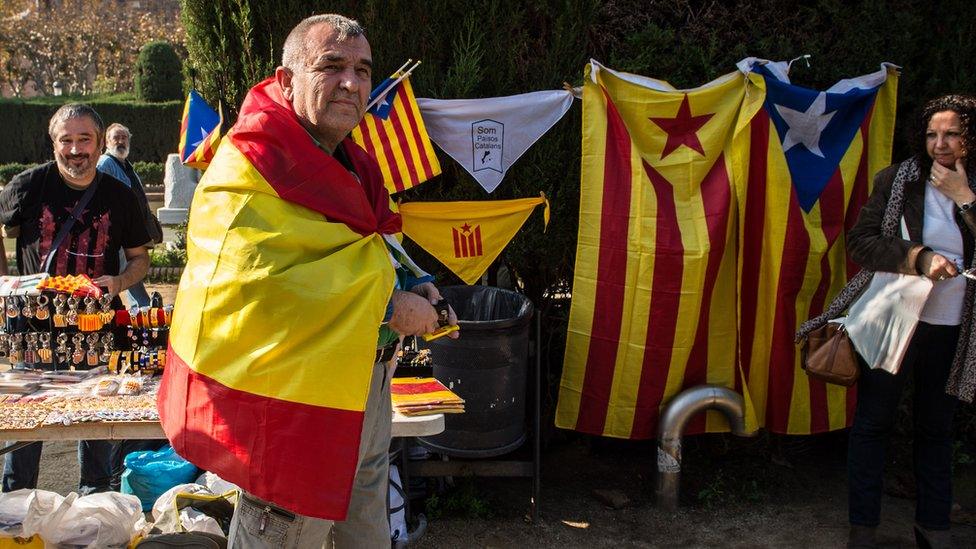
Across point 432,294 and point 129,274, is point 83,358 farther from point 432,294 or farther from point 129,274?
point 432,294

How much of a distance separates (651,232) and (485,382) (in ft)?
3.79

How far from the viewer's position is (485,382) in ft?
13.7

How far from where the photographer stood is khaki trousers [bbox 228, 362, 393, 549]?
2.38m

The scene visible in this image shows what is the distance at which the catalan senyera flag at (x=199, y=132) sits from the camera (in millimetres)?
4570

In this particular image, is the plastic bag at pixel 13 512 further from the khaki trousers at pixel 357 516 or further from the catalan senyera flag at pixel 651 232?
the catalan senyera flag at pixel 651 232

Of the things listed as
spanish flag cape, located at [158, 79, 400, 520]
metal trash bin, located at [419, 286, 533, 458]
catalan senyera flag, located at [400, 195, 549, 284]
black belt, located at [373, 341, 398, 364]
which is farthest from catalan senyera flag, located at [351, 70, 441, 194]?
spanish flag cape, located at [158, 79, 400, 520]

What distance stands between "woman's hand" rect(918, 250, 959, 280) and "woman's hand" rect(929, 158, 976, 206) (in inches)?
10.7

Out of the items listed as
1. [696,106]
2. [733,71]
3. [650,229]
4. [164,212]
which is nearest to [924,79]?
[733,71]

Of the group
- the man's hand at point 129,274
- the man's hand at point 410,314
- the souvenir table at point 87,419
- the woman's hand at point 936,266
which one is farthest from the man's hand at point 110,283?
the woman's hand at point 936,266

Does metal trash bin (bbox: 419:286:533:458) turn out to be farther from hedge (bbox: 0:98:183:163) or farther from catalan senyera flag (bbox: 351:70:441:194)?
hedge (bbox: 0:98:183:163)

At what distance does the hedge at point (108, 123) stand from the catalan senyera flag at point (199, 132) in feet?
78.4

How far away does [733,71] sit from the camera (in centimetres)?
460

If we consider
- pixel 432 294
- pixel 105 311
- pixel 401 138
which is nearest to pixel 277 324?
pixel 432 294

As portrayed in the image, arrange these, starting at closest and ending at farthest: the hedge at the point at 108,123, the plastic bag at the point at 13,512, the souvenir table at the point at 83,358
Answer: the souvenir table at the point at 83,358
the plastic bag at the point at 13,512
the hedge at the point at 108,123
